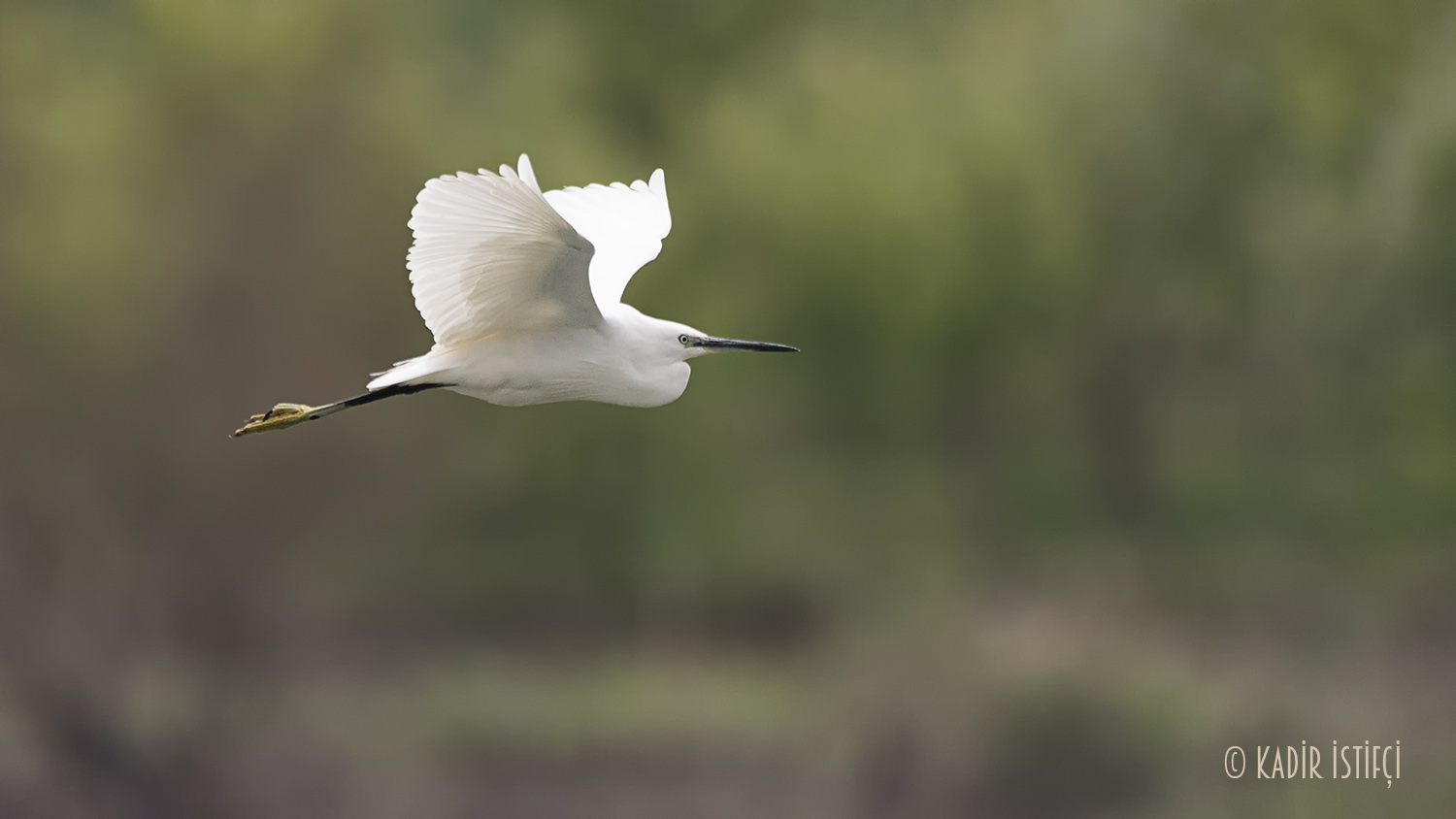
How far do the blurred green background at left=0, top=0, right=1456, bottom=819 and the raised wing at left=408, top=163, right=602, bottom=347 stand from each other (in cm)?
332

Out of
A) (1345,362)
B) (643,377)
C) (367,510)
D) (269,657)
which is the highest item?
(1345,362)

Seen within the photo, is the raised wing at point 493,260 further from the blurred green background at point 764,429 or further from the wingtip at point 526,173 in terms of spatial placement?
the blurred green background at point 764,429

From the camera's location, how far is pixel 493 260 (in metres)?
2.16

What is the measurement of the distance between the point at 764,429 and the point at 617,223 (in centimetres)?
384

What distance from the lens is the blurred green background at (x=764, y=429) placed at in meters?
5.60

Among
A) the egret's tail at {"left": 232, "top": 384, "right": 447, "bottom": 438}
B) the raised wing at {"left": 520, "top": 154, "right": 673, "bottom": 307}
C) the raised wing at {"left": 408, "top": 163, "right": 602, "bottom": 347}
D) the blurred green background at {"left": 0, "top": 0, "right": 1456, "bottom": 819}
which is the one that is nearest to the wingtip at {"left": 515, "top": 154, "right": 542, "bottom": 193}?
the raised wing at {"left": 408, "top": 163, "right": 602, "bottom": 347}

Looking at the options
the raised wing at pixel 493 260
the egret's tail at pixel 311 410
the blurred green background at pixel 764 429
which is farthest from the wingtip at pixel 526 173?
the blurred green background at pixel 764 429

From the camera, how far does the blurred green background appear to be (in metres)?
5.60

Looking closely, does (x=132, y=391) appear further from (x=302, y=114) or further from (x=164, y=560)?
(x=302, y=114)

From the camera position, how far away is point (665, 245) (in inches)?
241

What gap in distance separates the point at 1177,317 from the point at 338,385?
3.30 meters

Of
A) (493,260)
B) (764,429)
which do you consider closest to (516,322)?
(493,260)

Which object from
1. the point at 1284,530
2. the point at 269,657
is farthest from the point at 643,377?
the point at 1284,530

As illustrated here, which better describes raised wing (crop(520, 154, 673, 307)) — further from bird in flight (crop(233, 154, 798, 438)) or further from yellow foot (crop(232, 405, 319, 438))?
yellow foot (crop(232, 405, 319, 438))
